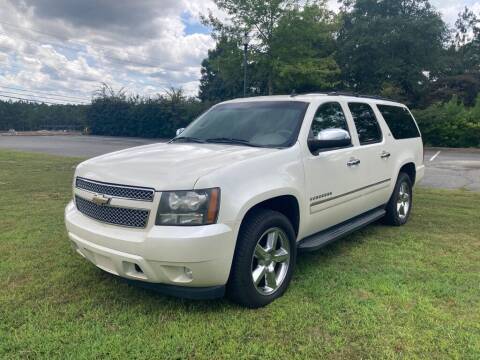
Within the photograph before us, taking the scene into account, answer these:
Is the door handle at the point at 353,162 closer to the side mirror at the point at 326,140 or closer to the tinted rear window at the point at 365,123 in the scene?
the tinted rear window at the point at 365,123

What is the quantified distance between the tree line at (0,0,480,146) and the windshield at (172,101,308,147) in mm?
17166

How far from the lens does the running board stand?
373 cm

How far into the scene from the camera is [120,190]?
9.83ft

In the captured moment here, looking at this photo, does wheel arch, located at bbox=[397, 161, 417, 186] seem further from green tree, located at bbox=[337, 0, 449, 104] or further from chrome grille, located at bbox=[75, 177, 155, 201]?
green tree, located at bbox=[337, 0, 449, 104]

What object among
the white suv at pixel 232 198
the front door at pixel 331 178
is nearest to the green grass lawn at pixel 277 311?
the white suv at pixel 232 198

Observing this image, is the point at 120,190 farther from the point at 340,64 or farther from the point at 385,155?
the point at 340,64

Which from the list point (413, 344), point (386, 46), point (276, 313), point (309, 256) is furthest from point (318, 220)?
point (386, 46)

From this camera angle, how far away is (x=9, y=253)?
4414mm

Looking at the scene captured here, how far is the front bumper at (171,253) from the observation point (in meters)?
2.75

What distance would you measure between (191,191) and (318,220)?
5.32 feet

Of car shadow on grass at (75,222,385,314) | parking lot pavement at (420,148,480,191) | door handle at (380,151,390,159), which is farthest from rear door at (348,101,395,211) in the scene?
parking lot pavement at (420,148,480,191)

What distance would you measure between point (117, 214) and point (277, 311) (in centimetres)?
147

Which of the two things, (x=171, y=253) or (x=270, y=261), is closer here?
(x=171, y=253)

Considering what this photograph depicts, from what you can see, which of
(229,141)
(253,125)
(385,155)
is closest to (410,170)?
(385,155)
